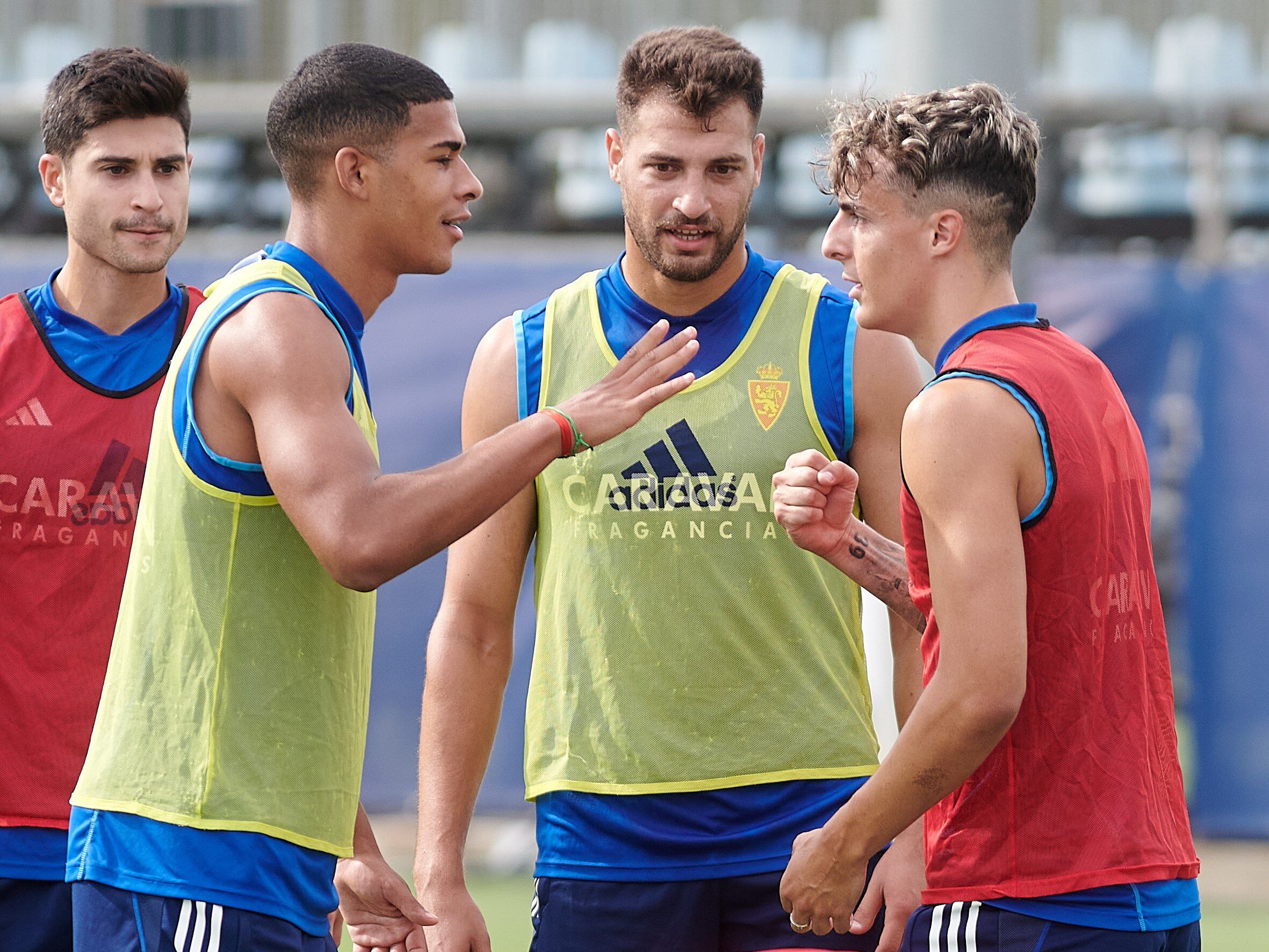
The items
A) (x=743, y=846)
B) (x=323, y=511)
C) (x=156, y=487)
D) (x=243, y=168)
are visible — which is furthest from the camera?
(x=243, y=168)

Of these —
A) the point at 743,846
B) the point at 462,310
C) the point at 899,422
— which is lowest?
the point at 743,846

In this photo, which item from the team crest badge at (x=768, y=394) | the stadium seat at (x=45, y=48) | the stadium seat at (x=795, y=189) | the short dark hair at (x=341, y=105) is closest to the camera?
the short dark hair at (x=341, y=105)

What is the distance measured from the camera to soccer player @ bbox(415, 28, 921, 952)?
2953 millimetres

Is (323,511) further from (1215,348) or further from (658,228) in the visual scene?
(1215,348)

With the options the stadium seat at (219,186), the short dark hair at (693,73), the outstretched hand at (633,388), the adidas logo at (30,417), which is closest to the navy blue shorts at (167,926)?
the outstretched hand at (633,388)

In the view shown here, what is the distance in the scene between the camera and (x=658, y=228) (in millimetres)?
3068

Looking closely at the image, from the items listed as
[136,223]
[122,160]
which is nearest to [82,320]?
[136,223]

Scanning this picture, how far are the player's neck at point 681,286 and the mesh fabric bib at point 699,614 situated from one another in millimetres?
160

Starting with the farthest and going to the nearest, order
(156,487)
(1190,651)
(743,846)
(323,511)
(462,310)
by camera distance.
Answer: (462,310), (1190,651), (743,846), (156,487), (323,511)

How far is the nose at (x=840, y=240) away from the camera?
264cm

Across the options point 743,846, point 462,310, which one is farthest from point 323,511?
point 462,310

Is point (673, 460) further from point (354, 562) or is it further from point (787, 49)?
point (787, 49)

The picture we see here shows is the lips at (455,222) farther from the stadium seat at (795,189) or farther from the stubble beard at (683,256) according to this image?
the stadium seat at (795,189)

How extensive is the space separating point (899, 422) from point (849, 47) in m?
6.08
